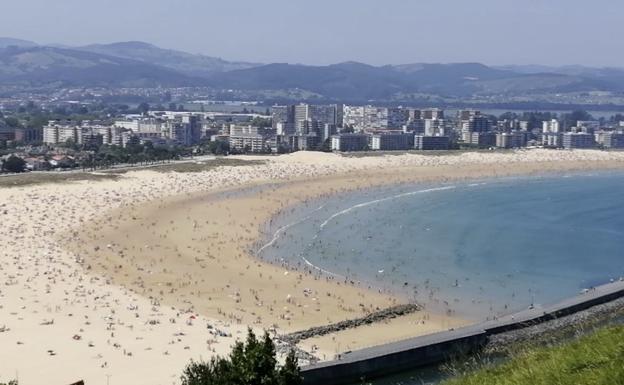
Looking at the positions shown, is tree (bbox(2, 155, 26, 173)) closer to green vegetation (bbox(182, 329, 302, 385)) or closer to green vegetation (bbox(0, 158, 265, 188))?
green vegetation (bbox(0, 158, 265, 188))

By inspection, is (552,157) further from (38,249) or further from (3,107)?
(3,107)

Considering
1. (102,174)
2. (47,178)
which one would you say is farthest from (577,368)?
(102,174)

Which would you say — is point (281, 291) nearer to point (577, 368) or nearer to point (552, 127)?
point (577, 368)

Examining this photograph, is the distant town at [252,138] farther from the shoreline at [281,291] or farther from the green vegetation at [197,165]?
the shoreline at [281,291]

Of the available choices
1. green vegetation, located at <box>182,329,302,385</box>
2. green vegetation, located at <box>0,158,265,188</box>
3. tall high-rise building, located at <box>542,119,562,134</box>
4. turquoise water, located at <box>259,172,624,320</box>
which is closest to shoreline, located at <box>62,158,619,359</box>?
turquoise water, located at <box>259,172,624,320</box>

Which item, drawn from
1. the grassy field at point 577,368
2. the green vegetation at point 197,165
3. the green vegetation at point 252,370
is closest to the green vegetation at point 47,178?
the green vegetation at point 197,165
